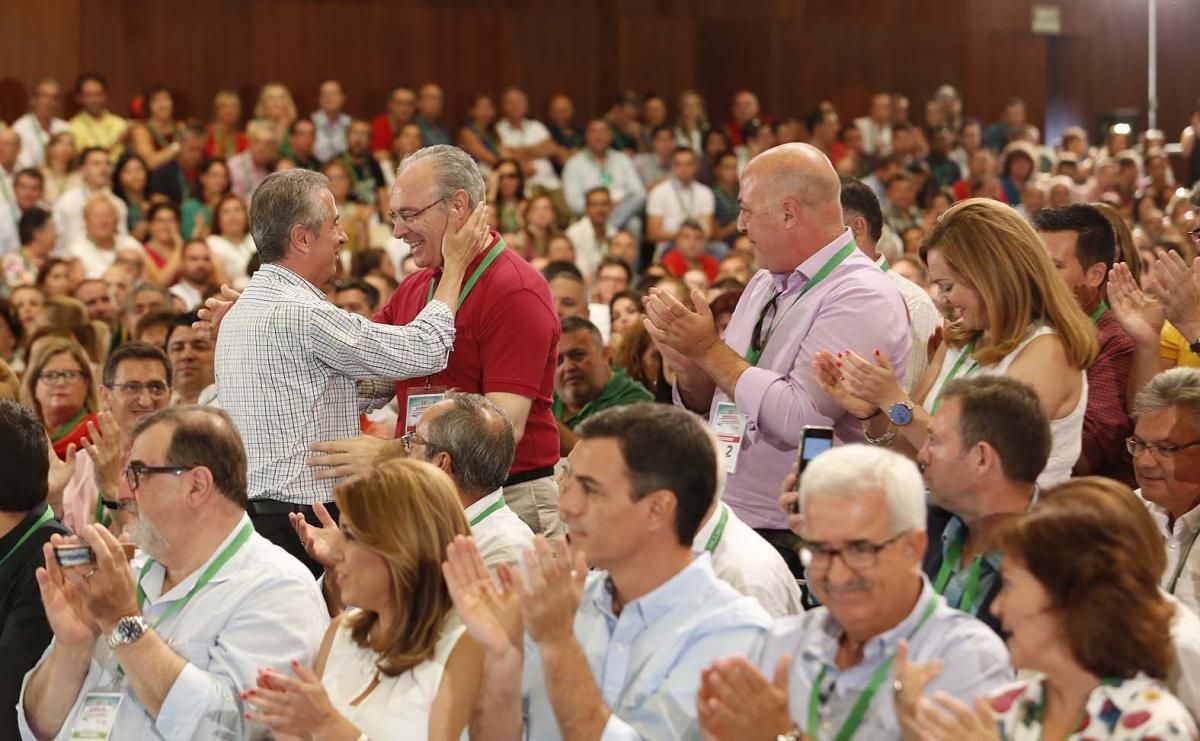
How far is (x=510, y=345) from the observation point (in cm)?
392

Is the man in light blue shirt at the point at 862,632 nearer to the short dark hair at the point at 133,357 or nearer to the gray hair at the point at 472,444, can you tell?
the gray hair at the point at 472,444

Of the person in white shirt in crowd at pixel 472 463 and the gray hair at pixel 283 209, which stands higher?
the gray hair at pixel 283 209

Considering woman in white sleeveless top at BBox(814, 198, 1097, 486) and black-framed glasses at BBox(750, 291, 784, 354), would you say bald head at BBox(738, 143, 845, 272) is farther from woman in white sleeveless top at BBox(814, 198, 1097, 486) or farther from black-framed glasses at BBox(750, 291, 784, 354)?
woman in white sleeveless top at BBox(814, 198, 1097, 486)

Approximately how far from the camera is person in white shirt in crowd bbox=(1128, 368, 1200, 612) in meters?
3.42

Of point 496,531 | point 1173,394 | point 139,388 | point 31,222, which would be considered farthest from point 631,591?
point 31,222

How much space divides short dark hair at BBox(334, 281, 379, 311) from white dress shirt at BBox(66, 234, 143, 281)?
2795 millimetres

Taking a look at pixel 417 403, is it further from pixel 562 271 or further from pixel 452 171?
pixel 562 271

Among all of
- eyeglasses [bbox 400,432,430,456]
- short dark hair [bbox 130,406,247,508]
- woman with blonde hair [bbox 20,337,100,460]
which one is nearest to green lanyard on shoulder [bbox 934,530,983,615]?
eyeglasses [bbox 400,432,430,456]

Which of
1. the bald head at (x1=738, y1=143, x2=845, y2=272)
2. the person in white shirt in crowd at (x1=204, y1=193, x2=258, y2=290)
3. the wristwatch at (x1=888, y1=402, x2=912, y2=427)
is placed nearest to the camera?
the wristwatch at (x1=888, y1=402, x2=912, y2=427)

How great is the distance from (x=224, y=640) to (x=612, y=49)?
38.5 ft

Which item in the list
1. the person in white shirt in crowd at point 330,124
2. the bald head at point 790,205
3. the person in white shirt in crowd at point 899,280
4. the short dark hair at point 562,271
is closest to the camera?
the bald head at point 790,205

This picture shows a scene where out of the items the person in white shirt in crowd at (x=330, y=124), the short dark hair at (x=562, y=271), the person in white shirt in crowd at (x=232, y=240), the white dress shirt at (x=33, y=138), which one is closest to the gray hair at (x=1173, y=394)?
the short dark hair at (x=562, y=271)

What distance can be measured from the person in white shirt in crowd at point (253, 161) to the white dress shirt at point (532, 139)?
2088 millimetres

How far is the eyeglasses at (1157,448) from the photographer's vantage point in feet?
11.2
